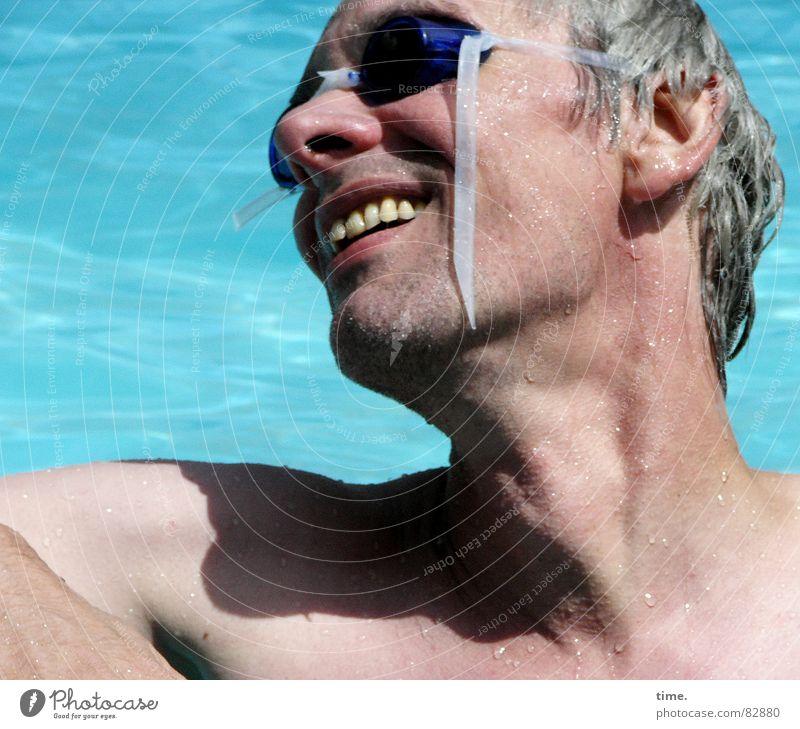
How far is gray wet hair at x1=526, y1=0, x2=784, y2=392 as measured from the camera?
1.61 meters

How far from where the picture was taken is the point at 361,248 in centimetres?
151

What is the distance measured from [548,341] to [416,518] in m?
0.43

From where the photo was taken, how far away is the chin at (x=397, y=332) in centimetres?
146

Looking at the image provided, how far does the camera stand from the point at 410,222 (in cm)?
154

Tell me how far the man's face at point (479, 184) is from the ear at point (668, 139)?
0.12ft

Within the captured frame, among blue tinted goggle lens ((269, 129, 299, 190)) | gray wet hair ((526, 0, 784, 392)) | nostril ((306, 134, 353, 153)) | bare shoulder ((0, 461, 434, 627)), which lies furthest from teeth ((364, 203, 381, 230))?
bare shoulder ((0, 461, 434, 627))

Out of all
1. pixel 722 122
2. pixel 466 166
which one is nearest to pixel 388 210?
pixel 466 166

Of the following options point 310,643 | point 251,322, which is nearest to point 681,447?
point 310,643

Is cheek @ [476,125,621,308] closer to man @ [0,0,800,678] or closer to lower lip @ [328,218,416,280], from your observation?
man @ [0,0,800,678]

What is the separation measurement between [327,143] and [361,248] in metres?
0.20

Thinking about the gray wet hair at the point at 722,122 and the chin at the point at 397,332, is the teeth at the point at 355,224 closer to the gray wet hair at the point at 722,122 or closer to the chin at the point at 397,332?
the chin at the point at 397,332

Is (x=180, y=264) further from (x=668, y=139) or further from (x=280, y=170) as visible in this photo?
(x=668, y=139)

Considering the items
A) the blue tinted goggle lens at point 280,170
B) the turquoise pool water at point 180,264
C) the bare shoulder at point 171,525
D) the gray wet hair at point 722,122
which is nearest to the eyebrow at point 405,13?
the gray wet hair at point 722,122
